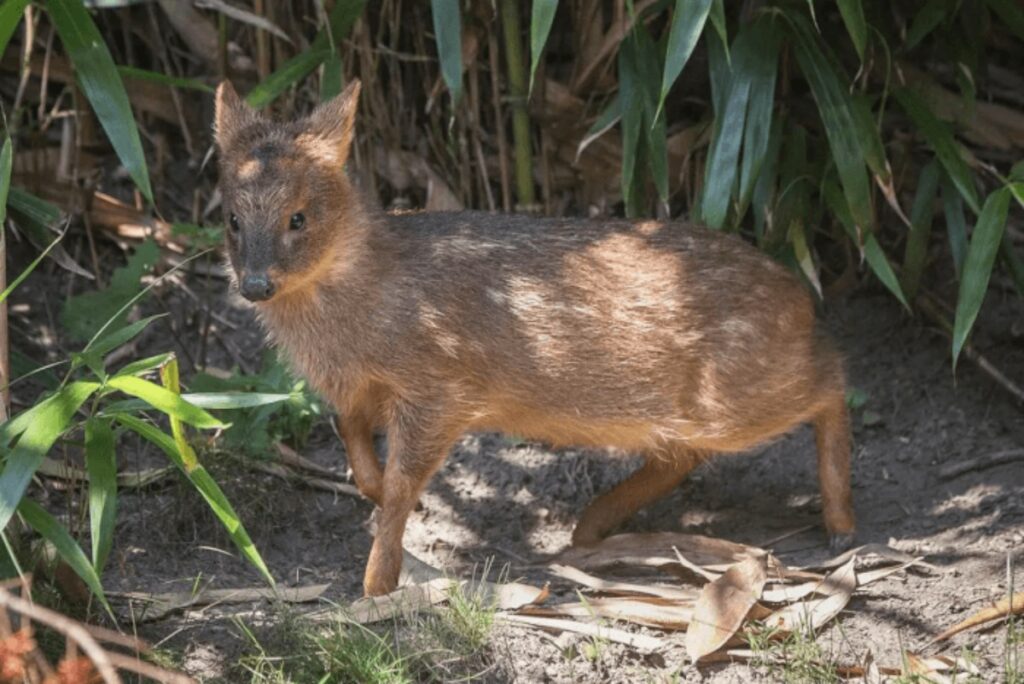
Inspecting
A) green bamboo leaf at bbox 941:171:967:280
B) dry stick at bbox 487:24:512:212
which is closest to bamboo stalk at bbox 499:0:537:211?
dry stick at bbox 487:24:512:212

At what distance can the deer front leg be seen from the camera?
5.56 metres

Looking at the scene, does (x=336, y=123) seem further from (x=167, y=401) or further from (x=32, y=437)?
(x=32, y=437)

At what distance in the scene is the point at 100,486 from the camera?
435 cm

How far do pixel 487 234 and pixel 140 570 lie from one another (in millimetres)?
1927

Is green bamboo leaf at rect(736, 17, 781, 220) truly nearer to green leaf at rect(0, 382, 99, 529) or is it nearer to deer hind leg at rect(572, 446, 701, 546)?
deer hind leg at rect(572, 446, 701, 546)

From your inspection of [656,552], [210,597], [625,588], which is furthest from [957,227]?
[210,597]

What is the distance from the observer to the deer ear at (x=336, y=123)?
5.68 m

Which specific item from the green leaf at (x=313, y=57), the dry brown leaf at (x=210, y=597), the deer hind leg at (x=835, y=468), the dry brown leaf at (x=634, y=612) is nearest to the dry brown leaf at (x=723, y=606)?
the dry brown leaf at (x=634, y=612)

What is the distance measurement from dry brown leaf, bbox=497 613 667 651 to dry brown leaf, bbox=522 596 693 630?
0.07 metres

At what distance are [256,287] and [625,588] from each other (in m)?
1.73

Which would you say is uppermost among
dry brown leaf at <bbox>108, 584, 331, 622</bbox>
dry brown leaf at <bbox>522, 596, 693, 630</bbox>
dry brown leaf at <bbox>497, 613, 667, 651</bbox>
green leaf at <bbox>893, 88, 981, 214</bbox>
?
green leaf at <bbox>893, 88, 981, 214</bbox>

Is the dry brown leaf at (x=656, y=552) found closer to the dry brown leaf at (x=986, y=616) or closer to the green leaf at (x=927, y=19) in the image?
the dry brown leaf at (x=986, y=616)

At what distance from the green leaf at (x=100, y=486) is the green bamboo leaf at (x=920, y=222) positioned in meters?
Result: 3.89

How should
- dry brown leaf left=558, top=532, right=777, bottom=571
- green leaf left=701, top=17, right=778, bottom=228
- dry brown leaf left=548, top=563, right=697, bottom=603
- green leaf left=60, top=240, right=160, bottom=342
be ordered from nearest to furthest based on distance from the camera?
dry brown leaf left=548, top=563, right=697, bottom=603 → dry brown leaf left=558, top=532, right=777, bottom=571 → green leaf left=701, top=17, right=778, bottom=228 → green leaf left=60, top=240, right=160, bottom=342
